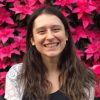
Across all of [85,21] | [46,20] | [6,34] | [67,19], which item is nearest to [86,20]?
[85,21]

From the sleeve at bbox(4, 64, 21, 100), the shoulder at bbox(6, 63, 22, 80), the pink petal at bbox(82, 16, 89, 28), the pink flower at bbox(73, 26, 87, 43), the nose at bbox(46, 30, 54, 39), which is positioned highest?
the pink petal at bbox(82, 16, 89, 28)

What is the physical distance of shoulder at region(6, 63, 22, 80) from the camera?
3355 mm

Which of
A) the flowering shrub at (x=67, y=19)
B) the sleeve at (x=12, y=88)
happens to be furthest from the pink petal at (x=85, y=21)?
the sleeve at (x=12, y=88)

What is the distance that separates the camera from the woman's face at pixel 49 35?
10.4ft

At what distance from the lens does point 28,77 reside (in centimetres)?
336

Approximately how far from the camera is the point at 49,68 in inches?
134

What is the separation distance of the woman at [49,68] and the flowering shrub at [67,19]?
0.39 feet

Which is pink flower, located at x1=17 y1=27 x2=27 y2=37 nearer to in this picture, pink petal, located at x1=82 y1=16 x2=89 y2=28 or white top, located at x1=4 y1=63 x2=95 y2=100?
white top, located at x1=4 y1=63 x2=95 y2=100

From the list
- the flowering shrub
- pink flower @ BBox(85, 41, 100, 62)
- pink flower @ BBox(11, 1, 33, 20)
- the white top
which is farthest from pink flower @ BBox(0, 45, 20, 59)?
pink flower @ BBox(85, 41, 100, 62)

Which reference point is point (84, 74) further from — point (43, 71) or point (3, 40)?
point (3, 40)

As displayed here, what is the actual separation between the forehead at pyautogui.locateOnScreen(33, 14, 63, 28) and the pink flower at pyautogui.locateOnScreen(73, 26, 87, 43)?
0.34m

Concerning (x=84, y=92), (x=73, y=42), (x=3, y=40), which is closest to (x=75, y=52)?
(x=73, y=42)

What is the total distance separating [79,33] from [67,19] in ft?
0.55

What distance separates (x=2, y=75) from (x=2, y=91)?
0.12 metres
